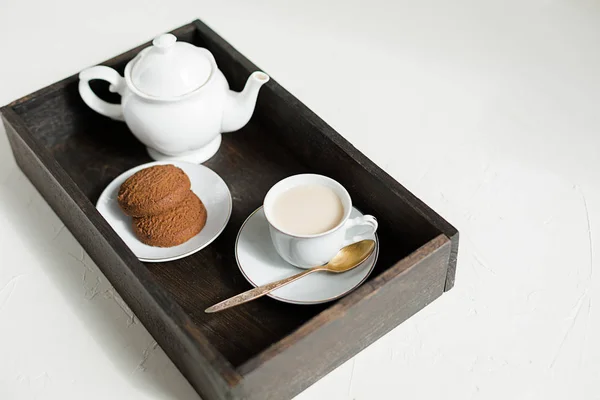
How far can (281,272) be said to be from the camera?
133cm

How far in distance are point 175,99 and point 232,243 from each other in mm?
232

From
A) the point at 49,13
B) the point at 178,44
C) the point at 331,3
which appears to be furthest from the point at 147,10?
the point at 178,44

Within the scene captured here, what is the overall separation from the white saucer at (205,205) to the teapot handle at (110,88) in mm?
108

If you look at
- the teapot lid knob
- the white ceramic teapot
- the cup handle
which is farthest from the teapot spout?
the cup handle

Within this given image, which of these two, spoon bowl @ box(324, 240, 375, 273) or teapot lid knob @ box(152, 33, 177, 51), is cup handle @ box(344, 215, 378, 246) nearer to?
spoon bowl @ box(324, 240, 375, 273)

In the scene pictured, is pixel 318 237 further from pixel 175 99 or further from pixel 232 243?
pixel 175 99

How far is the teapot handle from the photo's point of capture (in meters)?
1.49

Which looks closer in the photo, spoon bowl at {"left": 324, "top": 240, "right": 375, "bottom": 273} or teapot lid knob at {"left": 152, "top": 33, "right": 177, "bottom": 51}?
spoon bowl at {"left": 324, "top": 240, "right": 375, "bottom": 273}

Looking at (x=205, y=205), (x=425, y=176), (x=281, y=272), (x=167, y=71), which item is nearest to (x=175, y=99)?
(x=167, y=71)

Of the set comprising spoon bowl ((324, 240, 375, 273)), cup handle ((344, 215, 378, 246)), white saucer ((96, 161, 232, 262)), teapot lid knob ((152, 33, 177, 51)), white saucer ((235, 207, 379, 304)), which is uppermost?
teapot lid knob ((152, 33, 177, 51))

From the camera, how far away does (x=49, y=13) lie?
6.37ft

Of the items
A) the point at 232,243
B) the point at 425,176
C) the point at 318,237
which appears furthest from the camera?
the point at 425,176

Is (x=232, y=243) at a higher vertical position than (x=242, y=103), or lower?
lower

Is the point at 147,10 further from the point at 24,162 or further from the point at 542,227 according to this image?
the point at 542,227
